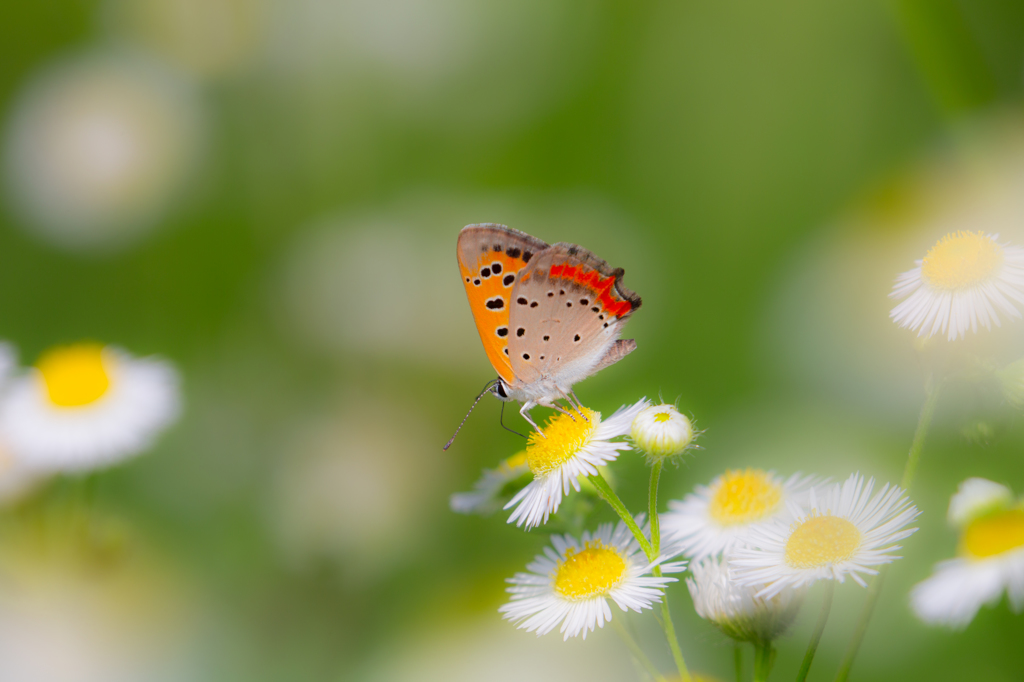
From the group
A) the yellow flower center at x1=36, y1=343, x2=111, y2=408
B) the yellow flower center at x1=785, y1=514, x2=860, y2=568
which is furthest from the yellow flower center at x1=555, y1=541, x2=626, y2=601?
the yellow flower center at x1=36, y1=343, x2=111, y2=408

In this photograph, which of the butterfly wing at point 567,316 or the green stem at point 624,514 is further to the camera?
the butterfly wing at point 567,316

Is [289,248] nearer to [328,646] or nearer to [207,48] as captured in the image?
[207,48]

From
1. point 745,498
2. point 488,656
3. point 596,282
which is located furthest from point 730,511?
Result: point 488,656

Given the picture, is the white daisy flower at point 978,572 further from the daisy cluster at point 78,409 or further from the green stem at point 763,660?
the daisy cluster at point 78,409

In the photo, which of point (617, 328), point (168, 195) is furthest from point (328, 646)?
point (168, 195)

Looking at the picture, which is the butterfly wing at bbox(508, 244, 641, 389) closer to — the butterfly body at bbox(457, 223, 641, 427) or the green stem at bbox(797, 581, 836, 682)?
the butterfly body at bbox(457, 223, 641, 427)

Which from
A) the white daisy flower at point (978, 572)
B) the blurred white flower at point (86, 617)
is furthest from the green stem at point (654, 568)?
the blurred white flower at point (86, 617)
